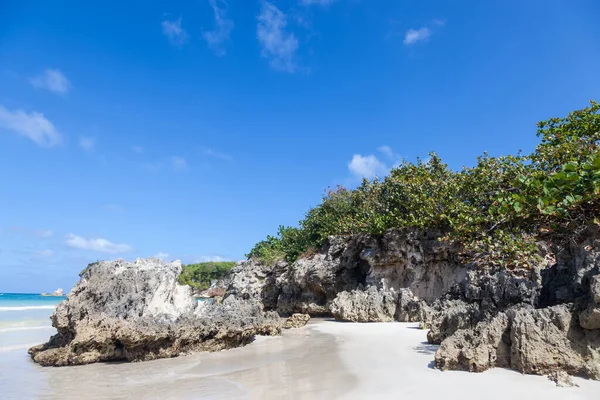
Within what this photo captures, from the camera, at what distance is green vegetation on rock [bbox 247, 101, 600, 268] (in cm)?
681

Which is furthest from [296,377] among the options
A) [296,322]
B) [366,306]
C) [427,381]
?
[366,306]

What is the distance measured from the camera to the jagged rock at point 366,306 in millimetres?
14102

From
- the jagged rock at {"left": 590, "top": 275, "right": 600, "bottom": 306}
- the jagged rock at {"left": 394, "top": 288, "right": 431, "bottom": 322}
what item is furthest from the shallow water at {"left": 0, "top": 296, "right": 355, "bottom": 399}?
the jagged rock at {"left": 394, "top": 288, "right": 431, "bottom": 322}

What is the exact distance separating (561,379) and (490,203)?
26.1ft

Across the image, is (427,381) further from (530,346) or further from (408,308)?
(408,308)

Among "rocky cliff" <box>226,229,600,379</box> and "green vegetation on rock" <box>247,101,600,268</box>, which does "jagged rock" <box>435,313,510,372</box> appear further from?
"green vegetation on rock" <box>247,101,600,268</box>

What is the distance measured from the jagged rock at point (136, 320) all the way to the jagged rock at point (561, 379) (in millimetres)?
7286

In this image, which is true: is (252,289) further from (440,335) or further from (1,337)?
(440,335)

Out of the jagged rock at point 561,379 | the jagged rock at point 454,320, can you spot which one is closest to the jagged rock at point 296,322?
the jagged rock at point 454,320

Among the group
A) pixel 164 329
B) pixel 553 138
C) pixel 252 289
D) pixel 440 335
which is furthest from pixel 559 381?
pixel 252 289

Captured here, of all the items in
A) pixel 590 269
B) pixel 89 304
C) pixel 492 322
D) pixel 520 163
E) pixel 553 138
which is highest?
pixel 553 138

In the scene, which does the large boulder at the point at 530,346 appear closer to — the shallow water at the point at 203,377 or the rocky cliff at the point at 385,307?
the rocky cliff at the point at 385,307

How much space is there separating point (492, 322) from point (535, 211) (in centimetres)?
346

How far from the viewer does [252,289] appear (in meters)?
22.5
